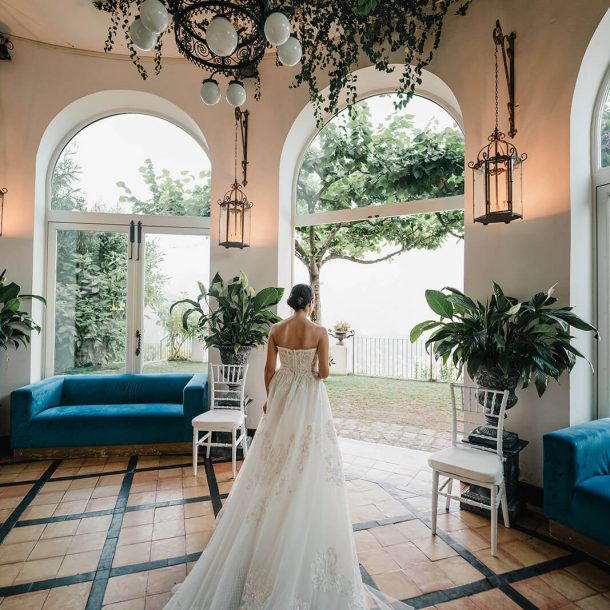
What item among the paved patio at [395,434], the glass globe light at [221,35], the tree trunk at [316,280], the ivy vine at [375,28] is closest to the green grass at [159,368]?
the tree trunk at [316,280]

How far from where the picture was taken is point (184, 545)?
2.45 meters

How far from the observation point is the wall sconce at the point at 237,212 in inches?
163

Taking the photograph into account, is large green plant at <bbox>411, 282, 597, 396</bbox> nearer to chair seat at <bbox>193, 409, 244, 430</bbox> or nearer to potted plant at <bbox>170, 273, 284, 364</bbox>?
potted plant at <bbox>170, 273, 284, 364</bbox>

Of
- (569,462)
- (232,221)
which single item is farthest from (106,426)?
(569,462)

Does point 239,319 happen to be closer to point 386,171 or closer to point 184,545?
point 184,545

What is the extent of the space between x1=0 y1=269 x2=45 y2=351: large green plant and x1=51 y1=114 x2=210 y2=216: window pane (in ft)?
4.16

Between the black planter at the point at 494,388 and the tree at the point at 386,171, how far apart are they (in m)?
1.88

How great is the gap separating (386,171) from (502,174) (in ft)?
4.90

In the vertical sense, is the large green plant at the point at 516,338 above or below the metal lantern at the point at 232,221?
below

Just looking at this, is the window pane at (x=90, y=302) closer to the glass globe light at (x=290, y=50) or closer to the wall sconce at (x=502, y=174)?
the glass globe light at (x=290, y=50)

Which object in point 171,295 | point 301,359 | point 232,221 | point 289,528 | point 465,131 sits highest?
point 465,131

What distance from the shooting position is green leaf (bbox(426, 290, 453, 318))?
2.88 m

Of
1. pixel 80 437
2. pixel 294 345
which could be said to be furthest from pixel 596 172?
pixel 80 437

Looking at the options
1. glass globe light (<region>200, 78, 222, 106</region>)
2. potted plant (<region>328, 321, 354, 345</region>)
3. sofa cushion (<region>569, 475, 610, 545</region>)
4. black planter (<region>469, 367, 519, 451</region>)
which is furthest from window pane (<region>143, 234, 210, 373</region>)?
potted plant (<region>328, 321, 354, 345</region>)
